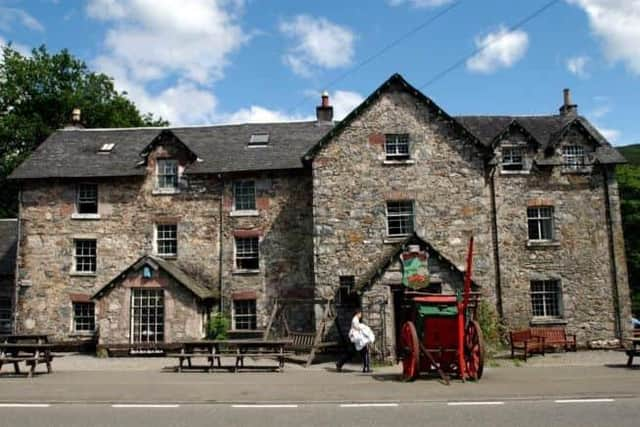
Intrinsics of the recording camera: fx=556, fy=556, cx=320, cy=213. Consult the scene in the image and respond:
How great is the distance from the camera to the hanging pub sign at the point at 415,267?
755 inches

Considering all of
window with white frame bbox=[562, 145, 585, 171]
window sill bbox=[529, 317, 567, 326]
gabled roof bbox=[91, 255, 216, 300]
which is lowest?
window sill bbox=[529, 317, 567, 326]

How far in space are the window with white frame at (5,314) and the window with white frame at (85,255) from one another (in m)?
5.74

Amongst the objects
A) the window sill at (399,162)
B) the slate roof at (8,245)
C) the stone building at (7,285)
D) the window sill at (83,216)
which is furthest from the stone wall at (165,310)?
the window sill at (399,162)

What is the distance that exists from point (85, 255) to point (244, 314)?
296 inches

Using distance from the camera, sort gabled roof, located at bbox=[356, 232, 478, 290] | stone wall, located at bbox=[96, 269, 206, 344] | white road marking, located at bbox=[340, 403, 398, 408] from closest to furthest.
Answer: white road marking, located at bbox=[340, 403, 398, 408], gabled roof, located at bbox=[356, 232, 478, 290], stone wall, located at bbox=[96, 269, 206, 344]

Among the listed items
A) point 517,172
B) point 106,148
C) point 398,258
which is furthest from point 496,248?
point 106,148

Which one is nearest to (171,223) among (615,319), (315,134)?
(315,134)

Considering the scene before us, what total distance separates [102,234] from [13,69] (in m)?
24.3

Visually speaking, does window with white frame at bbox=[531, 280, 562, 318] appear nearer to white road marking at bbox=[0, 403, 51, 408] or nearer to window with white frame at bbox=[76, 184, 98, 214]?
white road marking at bbox=[0, 403, 51, 408]

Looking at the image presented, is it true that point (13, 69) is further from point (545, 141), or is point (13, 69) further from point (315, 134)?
point (545, 141)

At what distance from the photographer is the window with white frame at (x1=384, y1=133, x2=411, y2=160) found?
22.1 m

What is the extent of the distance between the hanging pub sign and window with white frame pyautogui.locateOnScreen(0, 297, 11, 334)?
1986 cm

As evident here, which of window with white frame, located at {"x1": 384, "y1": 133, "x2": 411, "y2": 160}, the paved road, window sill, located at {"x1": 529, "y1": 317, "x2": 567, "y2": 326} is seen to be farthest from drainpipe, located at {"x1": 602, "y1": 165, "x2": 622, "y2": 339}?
the paved road

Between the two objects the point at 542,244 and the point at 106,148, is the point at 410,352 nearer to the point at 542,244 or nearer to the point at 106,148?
the point at 542,244
